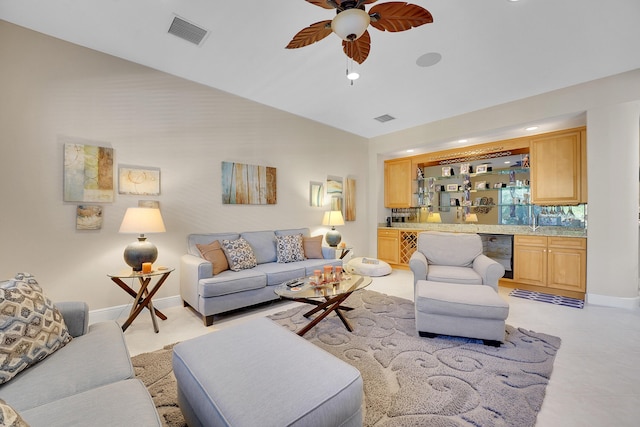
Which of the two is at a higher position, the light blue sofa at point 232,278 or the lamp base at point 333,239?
the lamp base at point 333,239

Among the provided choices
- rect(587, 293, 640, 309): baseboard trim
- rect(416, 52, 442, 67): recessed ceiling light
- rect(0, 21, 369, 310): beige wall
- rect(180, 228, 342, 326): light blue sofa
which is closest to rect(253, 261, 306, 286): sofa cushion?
rect(180, 228, 342, 326): light blue sofa

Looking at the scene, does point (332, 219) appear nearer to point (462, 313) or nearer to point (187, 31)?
point (462, 313)

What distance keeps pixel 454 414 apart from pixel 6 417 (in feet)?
6.17

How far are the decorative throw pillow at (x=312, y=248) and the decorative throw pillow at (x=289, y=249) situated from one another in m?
0.11

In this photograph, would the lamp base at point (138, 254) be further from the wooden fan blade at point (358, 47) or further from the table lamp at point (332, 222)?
the table lamp at point (332, 222)

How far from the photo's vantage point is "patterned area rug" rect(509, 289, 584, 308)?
3.45 m

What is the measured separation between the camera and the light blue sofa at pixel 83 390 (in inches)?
36.6

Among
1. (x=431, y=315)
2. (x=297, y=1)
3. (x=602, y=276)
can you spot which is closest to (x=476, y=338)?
(x=431, y=315)

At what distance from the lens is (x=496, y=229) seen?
4570 mm

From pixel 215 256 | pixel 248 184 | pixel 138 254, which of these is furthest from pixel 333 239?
pixel 138 254

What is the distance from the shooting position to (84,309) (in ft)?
5.32

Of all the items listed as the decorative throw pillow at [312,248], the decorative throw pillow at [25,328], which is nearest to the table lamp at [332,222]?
the decorative throw pillow at [312,248]

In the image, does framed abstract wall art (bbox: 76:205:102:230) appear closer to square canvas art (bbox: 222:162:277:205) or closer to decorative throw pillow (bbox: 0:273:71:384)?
square canvas art (bbox: 222:162:277:205)

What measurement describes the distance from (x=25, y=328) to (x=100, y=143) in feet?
7.59
